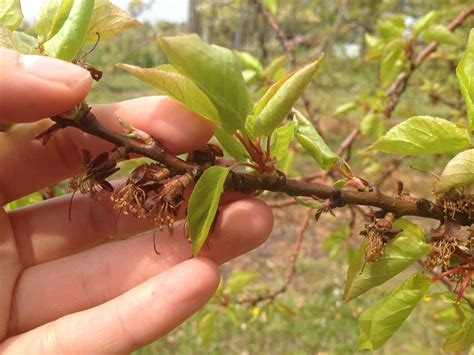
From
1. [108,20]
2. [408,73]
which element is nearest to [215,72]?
[108,20]

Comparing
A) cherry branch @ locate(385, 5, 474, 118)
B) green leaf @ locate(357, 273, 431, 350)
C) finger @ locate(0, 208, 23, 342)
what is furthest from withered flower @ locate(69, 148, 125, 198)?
cherry branch @ locate(385, 5, 474, 118)

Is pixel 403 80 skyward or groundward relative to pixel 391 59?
groundward

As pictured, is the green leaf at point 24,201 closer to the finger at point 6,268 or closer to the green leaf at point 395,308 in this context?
the finger at point 6,268

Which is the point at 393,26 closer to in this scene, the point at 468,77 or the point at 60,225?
the point at 468,77

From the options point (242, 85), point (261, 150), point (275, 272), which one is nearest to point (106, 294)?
point (261, 150)

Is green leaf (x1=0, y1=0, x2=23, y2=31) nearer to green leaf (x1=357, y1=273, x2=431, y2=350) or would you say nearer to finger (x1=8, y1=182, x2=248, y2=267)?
finger (x1=8, y1=182, x2=248, y2=267)

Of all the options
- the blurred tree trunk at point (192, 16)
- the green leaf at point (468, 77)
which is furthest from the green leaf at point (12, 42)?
the blurred tree trunk at point (192, 16)
